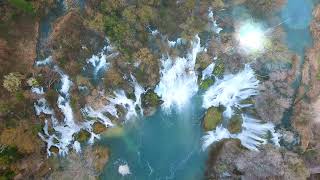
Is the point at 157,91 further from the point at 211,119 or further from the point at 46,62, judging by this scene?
the point at 46,62

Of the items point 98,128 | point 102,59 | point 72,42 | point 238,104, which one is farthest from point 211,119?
point 72,42

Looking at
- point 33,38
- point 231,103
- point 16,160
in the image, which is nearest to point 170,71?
point 231,103

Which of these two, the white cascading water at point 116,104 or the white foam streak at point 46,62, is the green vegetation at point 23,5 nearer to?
the white foam streak at point 46,62

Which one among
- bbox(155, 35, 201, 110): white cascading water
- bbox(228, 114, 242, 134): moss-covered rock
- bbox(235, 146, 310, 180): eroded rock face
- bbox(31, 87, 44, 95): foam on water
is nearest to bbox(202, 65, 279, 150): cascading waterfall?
bbox(228, 114, 242, 134): moss-covered rock

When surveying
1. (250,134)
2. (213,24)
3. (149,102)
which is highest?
(213,24)

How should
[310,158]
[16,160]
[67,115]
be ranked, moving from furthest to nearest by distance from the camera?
1. [310,158]
2. [67,115]
3. [16,160]

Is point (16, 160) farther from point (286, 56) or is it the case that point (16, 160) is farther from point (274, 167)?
point (286, 56)
